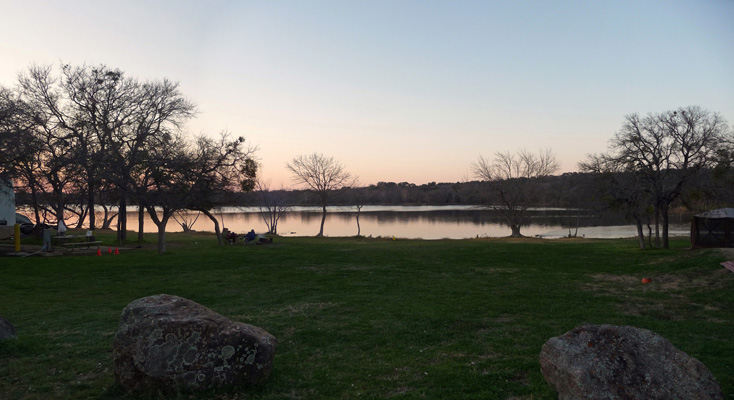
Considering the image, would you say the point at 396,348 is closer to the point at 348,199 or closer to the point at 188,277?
the point at 188,277

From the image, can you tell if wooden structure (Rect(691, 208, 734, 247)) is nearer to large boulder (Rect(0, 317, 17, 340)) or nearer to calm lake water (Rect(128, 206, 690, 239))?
calm lake water (Rect(128, 206, 690, 239))

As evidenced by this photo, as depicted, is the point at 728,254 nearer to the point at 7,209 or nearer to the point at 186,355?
the point at 186,355

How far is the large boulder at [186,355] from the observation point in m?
5.31

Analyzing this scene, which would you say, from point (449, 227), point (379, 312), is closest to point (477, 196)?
point (449, 227)

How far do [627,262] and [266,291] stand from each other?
580 inches

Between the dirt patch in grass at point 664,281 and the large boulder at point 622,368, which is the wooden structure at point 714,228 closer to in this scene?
the dirt patch in grass at point 664,281

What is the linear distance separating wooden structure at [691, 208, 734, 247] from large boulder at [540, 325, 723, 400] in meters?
22.1

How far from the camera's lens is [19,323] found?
9102mm

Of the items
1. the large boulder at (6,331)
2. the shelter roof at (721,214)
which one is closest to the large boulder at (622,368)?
the large boulder at (6,331)

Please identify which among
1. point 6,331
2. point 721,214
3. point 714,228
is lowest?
point 6,331

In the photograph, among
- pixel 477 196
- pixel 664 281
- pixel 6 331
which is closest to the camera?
pixel 6 331

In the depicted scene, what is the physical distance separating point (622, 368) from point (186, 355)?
4670 mm

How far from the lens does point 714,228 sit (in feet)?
73.0

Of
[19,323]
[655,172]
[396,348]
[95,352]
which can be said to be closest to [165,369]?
[95,352]
